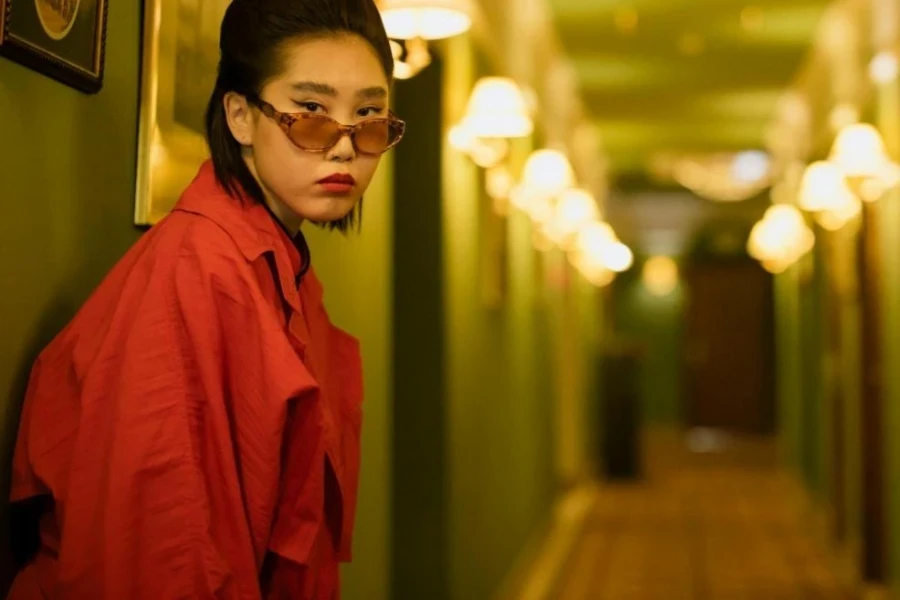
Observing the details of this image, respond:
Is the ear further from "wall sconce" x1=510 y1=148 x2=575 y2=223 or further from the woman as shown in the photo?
"wall sconce" x1=510 y1=148 x2=575 y2=223

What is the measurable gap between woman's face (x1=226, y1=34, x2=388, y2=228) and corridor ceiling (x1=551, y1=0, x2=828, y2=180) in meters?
5.68

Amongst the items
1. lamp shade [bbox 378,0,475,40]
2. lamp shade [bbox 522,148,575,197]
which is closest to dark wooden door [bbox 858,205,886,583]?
A: lamp shade [bbox 522,148,575,197]

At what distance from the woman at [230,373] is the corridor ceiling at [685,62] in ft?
18.7

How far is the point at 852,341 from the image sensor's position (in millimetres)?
6551

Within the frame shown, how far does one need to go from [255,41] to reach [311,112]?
0.11m

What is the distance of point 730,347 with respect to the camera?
53.5 ft

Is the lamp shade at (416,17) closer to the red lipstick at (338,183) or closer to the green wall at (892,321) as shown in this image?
the red lipstick at (338,183)

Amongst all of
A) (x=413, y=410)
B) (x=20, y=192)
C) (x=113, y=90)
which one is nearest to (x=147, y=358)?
(x=20, y=192)

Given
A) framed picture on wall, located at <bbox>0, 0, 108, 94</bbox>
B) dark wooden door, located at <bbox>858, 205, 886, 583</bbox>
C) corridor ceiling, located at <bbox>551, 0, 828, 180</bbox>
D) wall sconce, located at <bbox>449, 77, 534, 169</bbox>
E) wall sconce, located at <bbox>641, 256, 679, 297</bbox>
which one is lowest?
dark wooden door, located at <bbox>858, 205, 886, 583</bbox>

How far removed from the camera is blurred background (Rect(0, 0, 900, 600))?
1.69 metres

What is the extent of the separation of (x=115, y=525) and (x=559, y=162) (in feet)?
15.9

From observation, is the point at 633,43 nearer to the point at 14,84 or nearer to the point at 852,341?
the point at 852,341

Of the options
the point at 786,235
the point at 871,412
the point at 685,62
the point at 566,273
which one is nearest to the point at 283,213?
the point at 871,412

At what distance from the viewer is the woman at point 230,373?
1.25 metres
